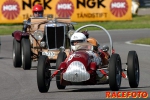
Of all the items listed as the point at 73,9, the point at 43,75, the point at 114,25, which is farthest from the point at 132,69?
the point at 73,9

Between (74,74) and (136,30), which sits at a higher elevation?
(74,74)

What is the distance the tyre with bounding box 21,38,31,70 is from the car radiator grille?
663mm

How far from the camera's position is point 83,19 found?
36.7 metres

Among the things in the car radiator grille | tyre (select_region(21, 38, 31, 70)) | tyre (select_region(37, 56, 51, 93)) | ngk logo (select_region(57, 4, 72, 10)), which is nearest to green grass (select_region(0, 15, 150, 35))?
ngk logo (select_region(57, 4, 72, 10))

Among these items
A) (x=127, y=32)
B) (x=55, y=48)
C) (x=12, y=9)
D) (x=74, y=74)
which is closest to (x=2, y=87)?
(x=74, y=74)

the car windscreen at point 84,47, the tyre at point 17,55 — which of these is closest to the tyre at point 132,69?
the car windscreen at point 84,47

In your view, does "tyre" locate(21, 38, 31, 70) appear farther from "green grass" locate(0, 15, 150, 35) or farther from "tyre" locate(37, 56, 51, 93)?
"green grass" locate(0, 15, 150, 35)

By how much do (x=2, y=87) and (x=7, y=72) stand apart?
10.6 ft

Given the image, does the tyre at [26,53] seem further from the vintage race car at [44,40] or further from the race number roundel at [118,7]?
the race number roundel at [118,7]

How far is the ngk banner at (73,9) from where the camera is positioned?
35906 mm

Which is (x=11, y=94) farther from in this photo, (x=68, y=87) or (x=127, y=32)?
(x=127, y=32)

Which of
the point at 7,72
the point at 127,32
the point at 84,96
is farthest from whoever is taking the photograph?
the point at 127,32

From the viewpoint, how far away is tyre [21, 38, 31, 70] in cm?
1766

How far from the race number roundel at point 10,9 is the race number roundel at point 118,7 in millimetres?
5173
